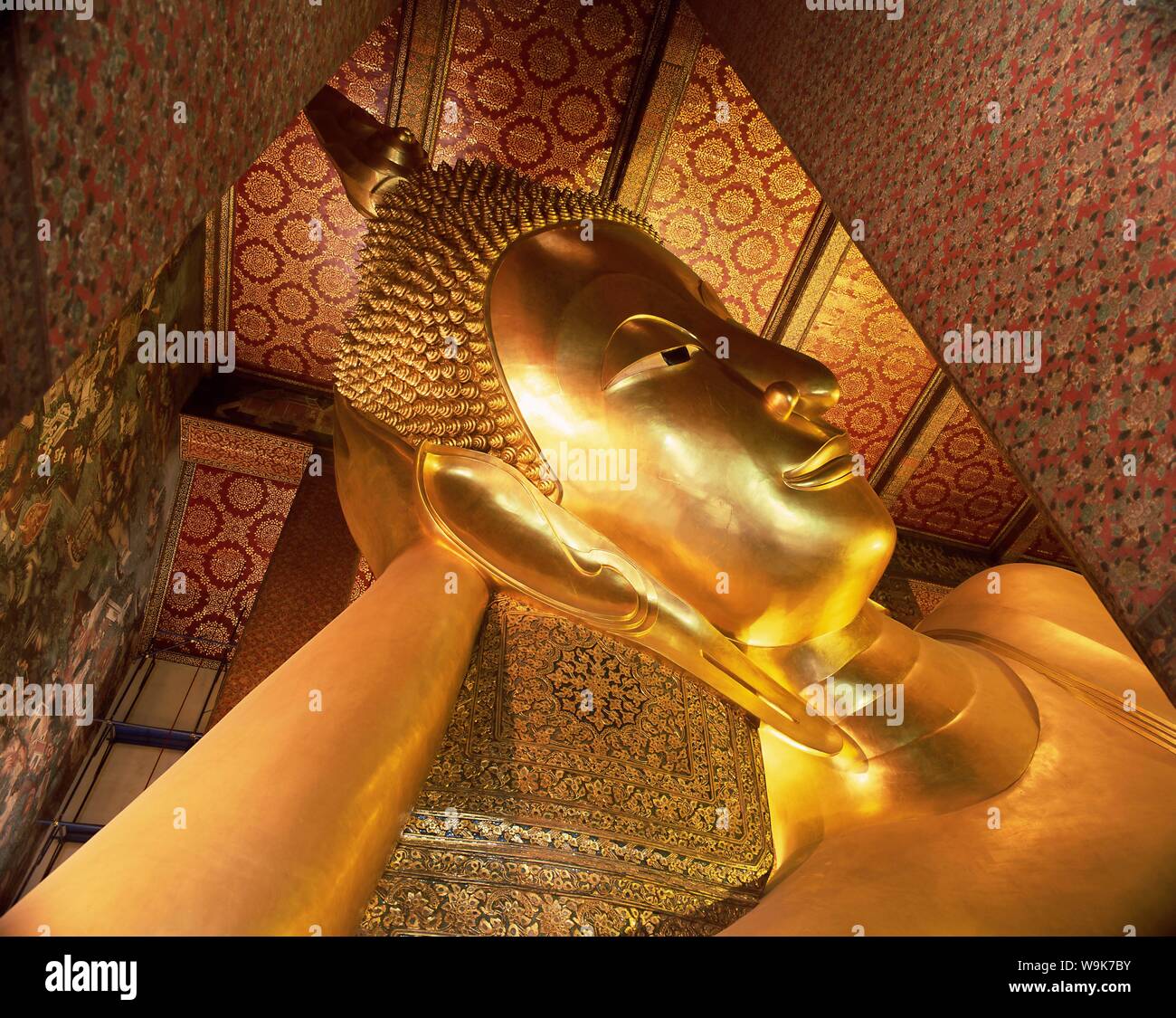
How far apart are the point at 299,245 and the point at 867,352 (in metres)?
2.33

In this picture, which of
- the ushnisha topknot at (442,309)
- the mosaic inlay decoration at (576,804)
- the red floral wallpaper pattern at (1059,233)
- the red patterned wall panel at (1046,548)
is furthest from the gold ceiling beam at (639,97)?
the red patterned wall panel at (1046,548)

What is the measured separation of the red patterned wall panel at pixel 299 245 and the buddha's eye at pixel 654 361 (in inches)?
69.7

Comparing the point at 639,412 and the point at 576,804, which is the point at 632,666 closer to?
the point at 576,804

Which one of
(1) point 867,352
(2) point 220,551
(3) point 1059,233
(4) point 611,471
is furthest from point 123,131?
(2) point 220,551

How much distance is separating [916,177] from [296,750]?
1329 millimetres

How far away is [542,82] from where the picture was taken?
10.6ft

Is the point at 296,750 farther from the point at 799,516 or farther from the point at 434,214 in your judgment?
the point at 434,214

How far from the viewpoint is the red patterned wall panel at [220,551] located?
4027mm

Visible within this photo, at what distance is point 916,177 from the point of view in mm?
1489

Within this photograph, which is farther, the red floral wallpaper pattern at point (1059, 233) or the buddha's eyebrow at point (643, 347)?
the buddha's eyebrow at point (643, 347)

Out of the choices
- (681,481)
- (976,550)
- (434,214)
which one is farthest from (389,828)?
(976,550)

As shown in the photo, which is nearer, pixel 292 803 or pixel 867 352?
pixel 292 803

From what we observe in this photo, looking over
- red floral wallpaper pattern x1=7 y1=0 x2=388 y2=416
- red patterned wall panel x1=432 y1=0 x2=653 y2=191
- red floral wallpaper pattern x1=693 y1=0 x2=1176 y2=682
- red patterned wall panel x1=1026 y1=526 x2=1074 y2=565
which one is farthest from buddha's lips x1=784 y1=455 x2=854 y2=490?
red patterned wall panel x1=1026 y1=526 x2=1074 y2=565

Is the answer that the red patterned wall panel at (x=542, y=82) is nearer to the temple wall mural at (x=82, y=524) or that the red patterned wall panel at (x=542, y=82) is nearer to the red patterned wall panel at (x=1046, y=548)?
the temple wall mural at (x=82, y=524)
